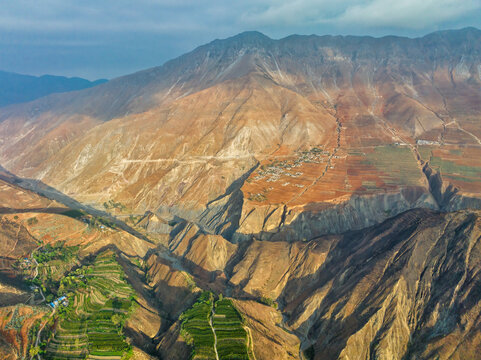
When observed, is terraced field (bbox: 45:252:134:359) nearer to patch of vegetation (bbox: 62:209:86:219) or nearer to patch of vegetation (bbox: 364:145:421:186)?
patch of vegetation (bbox: 62:209:86:219)

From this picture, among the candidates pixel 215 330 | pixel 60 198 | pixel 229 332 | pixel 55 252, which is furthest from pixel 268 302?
pixel 60 198

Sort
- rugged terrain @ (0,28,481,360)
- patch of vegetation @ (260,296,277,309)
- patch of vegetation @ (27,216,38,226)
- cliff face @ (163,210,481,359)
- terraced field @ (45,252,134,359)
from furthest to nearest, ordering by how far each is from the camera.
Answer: patch of vegetation @ (27,216,38,226) < patch of vegetation @ (260,296,277,309) < rugged terrain @ (0,28,481,360) < terraced field @ (45,252,134,359) < cliff face @ (163,210,481,359)

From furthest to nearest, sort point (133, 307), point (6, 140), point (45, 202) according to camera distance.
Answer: point (6, 140) < point (45, 202) < point (133, 307)

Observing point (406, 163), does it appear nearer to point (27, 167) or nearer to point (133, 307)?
point (133, 307)

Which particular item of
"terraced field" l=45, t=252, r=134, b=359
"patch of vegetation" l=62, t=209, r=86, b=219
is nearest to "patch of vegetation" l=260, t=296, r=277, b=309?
"terraced field" l=45, t=252, r=134, b=359

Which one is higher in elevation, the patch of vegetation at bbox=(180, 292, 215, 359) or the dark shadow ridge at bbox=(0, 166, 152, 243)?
the dark shadow ridge at bbox=(0, 166, 152, 243)

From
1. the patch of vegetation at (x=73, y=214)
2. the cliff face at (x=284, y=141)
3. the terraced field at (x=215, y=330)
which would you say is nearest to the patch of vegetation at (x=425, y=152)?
the cliff face at (x=284, y=141)

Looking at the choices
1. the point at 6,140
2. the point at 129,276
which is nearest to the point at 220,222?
the point at 129,276
